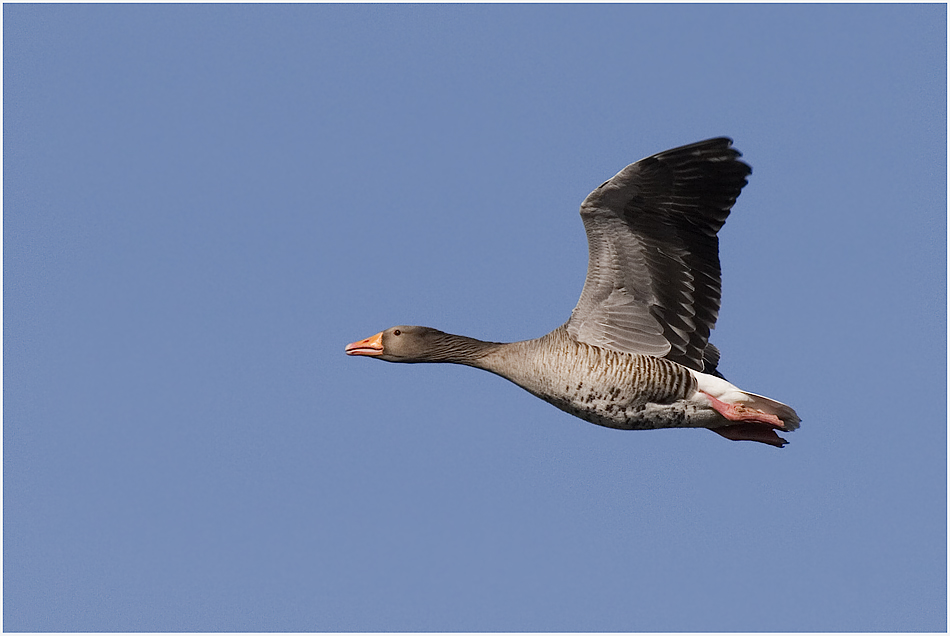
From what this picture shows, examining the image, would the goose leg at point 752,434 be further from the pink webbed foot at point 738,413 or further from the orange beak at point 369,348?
the orange beak at point 369,348

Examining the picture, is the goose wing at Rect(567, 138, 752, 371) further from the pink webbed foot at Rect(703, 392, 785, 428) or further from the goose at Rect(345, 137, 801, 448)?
the pink webbed foot at Rect(703, 392, 785, 428)

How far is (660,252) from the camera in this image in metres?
12.4

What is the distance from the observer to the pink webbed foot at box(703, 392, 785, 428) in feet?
40.9

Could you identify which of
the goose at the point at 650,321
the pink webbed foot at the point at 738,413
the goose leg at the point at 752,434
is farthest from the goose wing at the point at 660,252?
the goose leg at the point at 752,434

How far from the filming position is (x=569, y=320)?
42.0ft

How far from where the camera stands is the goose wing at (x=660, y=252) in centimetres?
1191

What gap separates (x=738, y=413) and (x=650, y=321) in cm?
124

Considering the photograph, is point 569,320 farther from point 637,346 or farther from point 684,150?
point 684,150

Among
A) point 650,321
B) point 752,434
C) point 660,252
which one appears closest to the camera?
point 660,252

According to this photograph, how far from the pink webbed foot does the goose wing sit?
0.53 meters

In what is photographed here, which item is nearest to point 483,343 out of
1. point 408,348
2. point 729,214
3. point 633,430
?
point 408,348

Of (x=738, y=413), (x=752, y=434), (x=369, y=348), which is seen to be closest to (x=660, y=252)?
(x=738, y=413)

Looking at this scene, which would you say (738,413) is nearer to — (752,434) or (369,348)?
(752,434)

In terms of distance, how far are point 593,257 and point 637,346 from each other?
101 centimetres
